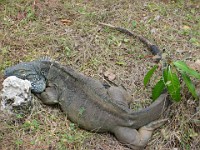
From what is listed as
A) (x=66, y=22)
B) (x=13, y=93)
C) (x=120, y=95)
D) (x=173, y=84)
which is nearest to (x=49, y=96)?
(x=13, y=93)

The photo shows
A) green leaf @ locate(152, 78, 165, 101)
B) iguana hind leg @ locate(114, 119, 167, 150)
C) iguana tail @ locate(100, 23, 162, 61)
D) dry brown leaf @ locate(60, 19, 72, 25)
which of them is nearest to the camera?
iguana hind leg @ locate(114, 119, 167, 150)

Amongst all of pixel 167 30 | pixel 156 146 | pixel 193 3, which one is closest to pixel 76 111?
pixel 156 146

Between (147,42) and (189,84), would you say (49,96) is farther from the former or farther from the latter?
(147,42)

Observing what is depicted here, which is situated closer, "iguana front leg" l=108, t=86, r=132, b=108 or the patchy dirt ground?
the patchy dirt ground

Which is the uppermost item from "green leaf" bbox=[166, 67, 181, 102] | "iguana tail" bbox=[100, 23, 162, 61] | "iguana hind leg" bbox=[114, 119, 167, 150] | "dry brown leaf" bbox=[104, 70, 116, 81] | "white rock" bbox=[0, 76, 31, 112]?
"green leaf" bbox=[166, 67, 181, 102]

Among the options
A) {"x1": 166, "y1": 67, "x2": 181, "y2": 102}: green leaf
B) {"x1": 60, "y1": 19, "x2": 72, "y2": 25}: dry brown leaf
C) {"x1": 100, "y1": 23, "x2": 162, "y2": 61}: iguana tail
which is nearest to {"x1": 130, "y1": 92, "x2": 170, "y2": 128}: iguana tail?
{"x1": 166, "y1": 67, "x2": 181, "y2": 102}: green leaf

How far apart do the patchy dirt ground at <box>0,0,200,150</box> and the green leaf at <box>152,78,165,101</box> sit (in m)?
0.27

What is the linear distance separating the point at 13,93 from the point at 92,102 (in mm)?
1019

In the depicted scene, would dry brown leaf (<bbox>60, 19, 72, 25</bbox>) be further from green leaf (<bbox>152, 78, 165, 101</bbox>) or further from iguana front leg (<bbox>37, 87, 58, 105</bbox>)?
green leaf (<bbox>152, 78, 165, 101</bbox>)

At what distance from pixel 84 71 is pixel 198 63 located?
1.69 m

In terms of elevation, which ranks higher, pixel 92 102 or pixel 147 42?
pixel 147 42

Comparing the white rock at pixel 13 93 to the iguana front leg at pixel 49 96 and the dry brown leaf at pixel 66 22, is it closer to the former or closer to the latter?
the iguana front leg at pixel 49 96

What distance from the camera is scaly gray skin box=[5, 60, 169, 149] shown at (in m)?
5.14

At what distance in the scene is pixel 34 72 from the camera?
18.2ft
